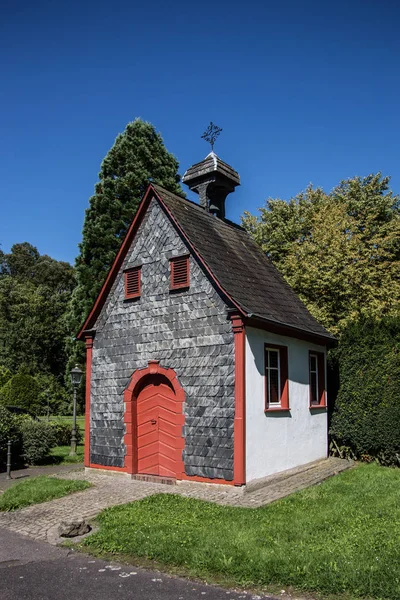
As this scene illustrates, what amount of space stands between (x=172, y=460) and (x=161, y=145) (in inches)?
968

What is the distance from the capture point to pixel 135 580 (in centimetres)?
658

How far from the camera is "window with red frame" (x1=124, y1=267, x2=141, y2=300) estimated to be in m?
14.5

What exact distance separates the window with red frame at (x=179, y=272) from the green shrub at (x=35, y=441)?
24.0 feet

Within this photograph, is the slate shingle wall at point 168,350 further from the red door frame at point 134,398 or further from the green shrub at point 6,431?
the green shrub at point 6,431

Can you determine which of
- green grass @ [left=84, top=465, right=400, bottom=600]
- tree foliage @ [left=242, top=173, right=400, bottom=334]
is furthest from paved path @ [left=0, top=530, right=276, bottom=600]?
tree foliage @ [left=242, top=173, right=400, bottom=334]

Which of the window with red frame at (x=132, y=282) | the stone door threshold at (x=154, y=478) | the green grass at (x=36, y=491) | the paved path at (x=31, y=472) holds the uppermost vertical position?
the window with red frame at (x=132, y=282)

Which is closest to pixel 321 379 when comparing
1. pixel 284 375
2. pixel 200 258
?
pixel 284 375

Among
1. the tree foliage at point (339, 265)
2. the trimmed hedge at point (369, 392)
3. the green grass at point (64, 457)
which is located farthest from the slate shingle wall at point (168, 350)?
the tree foliage at point (339, 265)

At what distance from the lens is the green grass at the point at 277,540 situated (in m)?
6.28

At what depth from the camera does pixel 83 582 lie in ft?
21.6

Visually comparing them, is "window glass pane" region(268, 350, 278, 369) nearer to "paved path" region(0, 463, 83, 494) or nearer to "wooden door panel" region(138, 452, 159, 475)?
"wooden door panel" region(138, 452, 159, 475)

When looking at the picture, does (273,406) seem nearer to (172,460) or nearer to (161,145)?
(172,460)

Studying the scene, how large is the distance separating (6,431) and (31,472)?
1.49 m

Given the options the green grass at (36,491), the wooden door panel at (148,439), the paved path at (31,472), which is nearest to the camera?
the green grass at (36,491)
